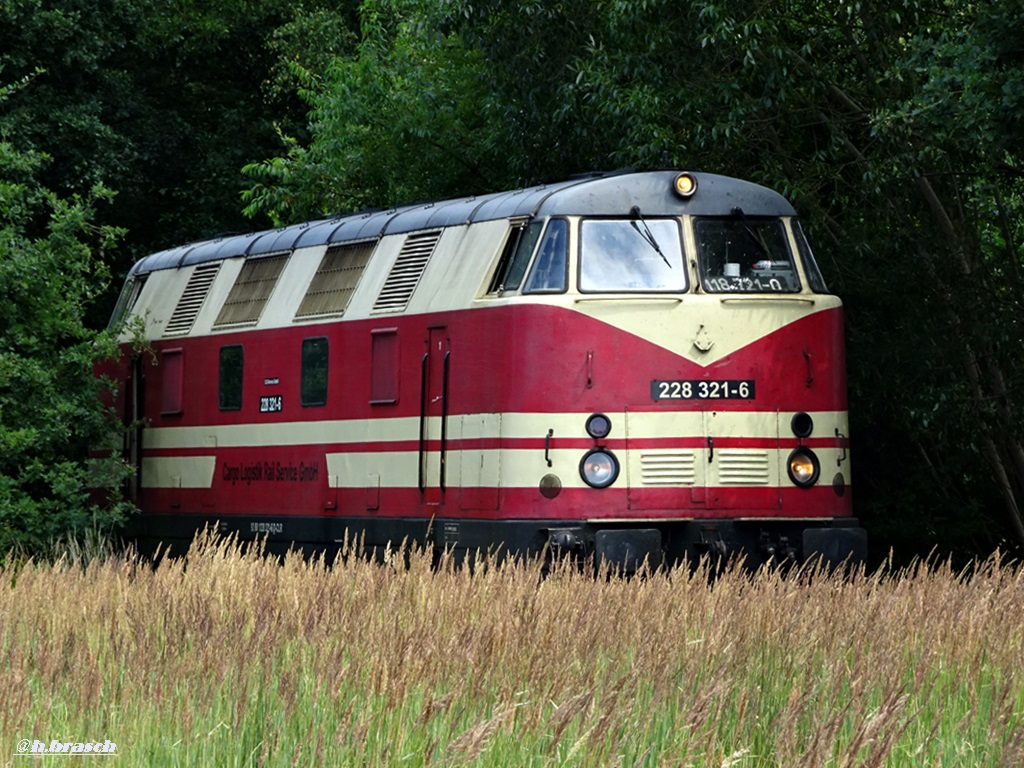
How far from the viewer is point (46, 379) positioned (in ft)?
51.8

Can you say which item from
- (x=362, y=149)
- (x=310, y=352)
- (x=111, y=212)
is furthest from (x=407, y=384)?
(x=111, y=212)

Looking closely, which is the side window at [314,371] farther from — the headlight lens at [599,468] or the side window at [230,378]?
the headlight lens at [599,468]

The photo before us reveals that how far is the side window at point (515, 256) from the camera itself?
12.7 meters

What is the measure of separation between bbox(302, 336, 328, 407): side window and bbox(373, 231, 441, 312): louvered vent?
2.95 feet

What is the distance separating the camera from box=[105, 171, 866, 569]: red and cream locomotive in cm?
1237

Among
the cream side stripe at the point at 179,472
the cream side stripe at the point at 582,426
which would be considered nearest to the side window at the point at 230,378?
the cream side stripe at the point at 179,472

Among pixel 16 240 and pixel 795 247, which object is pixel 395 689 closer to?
pixel 795 247

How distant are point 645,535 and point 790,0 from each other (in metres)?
6.57

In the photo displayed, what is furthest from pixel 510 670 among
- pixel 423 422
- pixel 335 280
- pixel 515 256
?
pixel 335 280

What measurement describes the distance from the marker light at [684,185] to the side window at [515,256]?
1.10 meters

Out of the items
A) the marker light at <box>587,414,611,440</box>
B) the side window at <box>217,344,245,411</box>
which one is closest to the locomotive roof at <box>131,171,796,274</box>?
the marker light at <box>587,414,611,440</box>

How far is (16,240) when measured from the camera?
640 inches

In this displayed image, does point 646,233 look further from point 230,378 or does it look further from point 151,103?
point 151,103

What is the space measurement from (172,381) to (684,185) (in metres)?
6.47
